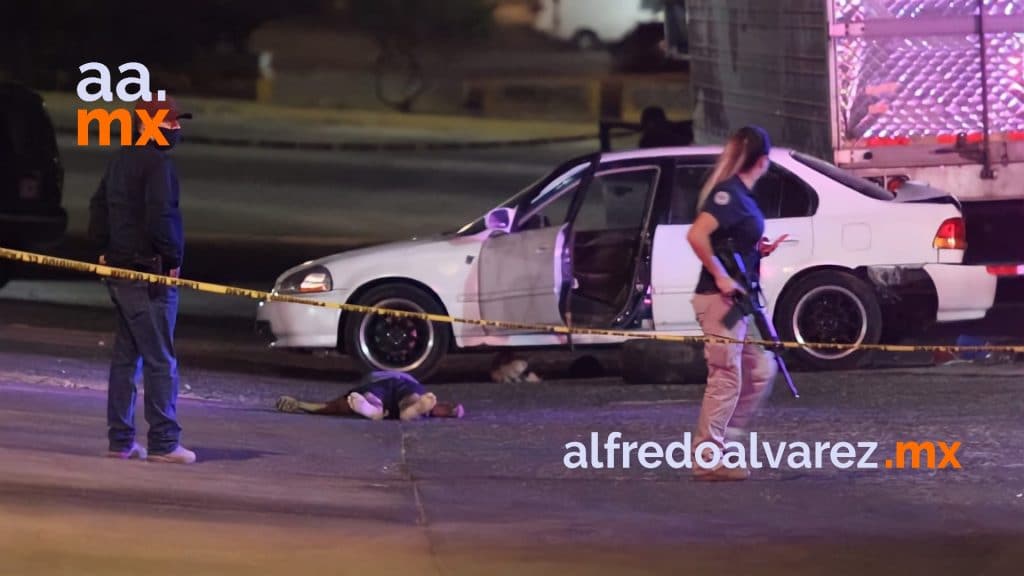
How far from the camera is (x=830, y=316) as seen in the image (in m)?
11.5

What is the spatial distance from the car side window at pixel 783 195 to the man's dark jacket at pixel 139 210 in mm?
4459

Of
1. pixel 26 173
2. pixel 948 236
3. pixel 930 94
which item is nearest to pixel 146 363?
pixel 948 236

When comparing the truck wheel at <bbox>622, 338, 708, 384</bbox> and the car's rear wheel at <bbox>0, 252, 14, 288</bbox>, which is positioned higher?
the car's rear wheel at <bbox>0, 252, 14, 288</bbox>

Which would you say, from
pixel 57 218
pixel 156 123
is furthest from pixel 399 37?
pixel 156 123

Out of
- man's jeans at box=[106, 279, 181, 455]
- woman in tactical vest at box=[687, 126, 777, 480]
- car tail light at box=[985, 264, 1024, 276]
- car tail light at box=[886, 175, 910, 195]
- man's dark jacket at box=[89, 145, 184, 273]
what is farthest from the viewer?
car tail light at box=[886, 175, 910, 195]

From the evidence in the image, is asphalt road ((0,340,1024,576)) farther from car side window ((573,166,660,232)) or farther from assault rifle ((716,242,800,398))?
car side window ((573,166,660,232))

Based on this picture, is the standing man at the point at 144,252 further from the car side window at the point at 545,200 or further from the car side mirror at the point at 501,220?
the car side window at the point at 545,200

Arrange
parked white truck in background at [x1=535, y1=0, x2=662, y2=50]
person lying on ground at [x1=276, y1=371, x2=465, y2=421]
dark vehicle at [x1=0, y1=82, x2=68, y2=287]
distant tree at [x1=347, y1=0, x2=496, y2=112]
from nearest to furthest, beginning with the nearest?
1. person lying on ground at [x1=276, y1=371, x2=465, y2=421]
2. dark vehicle at [x1=0, y1=82, x2=68, y2=287]
3. distant tree at [x1=347, y1=0, x2=496, y2=112]
4. parked white truck in background at [x1=535, y1=0, x2=662, y2=50]

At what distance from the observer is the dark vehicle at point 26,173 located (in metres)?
15.5

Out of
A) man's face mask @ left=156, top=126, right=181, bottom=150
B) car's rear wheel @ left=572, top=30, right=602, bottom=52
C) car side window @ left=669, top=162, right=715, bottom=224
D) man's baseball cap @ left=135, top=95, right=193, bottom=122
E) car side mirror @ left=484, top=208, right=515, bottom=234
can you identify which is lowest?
car side mirror @ left=484, top=208, right=515, bottom=234

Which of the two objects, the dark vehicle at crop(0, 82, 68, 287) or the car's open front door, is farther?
the dark vehicle at crop(0, 82, 68, 287)

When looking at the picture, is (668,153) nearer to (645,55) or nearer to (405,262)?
(405,262)

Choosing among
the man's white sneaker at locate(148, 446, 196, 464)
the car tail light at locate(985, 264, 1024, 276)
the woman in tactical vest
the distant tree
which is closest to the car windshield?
the car tail light at locate(985, 264, 1024, 276)

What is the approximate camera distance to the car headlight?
11.7 m
